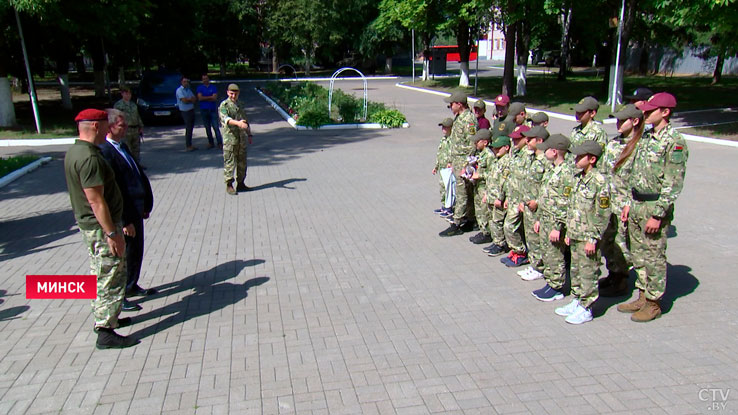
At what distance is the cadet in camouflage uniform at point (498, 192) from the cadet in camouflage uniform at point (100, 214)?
398cm

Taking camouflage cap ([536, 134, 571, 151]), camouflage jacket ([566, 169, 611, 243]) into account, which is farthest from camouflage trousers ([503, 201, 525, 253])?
camouflage jacket ([566, 169, 611, 243])

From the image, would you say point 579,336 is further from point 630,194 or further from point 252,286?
point 252,286

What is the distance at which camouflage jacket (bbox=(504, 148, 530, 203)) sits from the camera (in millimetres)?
Answer: 5688

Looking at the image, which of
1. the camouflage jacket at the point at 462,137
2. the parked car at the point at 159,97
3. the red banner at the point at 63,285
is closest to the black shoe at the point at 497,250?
the camouflage jacket at the point at 462,137

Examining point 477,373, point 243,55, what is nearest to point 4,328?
point 477,373

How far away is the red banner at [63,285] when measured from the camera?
14.7 feet

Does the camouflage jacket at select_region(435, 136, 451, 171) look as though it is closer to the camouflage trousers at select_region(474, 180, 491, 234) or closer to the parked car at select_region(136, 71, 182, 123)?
the camouflage trousers at select_region(474, 180, 491, 234)

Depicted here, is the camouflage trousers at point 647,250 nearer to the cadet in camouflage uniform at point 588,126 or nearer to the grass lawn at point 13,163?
the cadet in camouflage uniform at point 588,126

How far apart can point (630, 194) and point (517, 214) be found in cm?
137

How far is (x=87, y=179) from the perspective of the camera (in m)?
4.06

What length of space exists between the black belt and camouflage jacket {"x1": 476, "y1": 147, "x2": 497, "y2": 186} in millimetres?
2096

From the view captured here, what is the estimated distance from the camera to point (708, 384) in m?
3.85

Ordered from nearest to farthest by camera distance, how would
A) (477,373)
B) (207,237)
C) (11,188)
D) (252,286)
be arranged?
(477,373) < (252,286) < (207,237) < (11,188)

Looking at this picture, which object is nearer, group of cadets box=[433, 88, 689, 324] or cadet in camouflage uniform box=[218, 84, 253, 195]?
group of cadets box=[433, 88, 689, 324]
